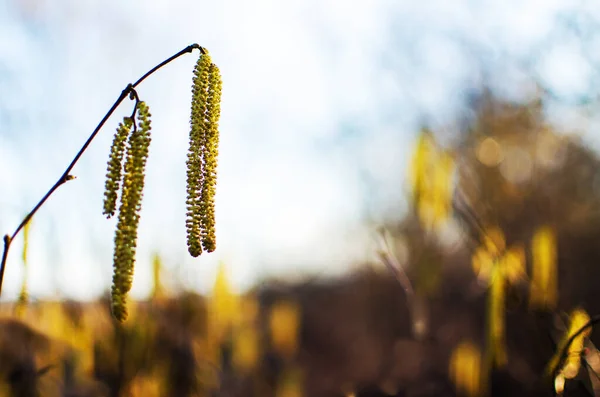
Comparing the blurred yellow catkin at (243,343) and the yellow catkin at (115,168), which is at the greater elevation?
the yellow catkin at (115,168)

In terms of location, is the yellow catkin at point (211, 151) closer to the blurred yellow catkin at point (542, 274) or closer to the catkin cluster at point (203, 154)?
the catkin cluster at point (203, 154)

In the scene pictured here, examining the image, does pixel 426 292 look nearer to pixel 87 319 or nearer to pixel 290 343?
pixel 87 319

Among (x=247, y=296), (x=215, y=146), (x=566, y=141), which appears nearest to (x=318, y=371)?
(x=566, y=141)

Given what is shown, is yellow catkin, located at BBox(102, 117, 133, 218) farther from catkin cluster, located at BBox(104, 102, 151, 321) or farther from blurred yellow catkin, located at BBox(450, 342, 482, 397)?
blurred yellow catkin, located at BBox(450, 342, 482, 397)

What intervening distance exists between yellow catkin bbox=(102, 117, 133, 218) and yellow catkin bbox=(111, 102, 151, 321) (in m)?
0.02

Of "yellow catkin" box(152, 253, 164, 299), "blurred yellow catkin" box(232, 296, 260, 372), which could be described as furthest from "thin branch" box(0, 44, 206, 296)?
"blurred yellow catkin" box(232, 296, 260, 372)

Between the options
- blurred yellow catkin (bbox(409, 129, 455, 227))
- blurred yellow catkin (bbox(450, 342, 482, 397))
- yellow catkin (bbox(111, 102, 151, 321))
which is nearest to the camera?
yellow catkin (bbox(111, 102, 151, 321))

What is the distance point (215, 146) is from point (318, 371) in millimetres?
A: 13321

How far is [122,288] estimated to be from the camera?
3.67 ft

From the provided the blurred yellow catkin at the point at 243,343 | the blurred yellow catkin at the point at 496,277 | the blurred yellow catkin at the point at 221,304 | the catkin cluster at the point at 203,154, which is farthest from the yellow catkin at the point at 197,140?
the blurred yellow catkin at the point at 243,343

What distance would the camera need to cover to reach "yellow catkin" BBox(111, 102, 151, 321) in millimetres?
1122

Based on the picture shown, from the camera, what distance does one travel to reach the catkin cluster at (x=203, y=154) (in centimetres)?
120

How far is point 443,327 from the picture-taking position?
6035mm

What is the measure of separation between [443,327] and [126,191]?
5.29 metres
